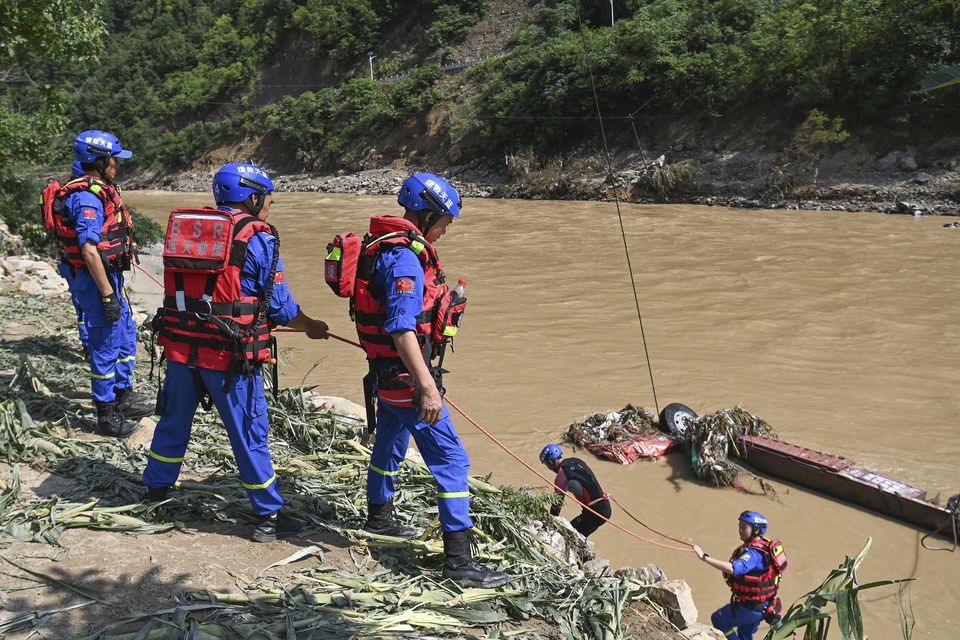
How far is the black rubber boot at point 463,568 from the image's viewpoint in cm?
341

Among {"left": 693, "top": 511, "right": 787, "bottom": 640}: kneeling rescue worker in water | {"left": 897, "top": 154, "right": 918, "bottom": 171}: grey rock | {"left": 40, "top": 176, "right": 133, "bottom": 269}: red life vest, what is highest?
{"left": 897, "top": 154, "right": 918, "bottom": 171}: grey rock

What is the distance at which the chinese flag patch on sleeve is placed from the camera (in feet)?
10.5

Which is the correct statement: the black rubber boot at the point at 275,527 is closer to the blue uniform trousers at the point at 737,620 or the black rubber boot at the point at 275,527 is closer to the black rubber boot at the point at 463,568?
the black rubber boot at the point at 463,568

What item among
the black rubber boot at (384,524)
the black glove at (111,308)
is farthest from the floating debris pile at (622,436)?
the black glove at (111,308)

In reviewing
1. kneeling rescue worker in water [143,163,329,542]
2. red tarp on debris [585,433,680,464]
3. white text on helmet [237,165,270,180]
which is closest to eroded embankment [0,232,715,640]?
kneeling rescue worker in water [143,163,329,542]

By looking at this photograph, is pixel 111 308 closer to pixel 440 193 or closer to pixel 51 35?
pixel 440 193

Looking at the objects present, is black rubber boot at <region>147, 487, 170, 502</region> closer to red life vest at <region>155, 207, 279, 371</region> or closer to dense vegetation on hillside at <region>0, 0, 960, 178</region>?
red life vest at <region>155, 207, 279, 371</region>

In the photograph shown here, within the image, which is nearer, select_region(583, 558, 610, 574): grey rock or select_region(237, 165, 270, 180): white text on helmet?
select_region(237, 165, 270, 180): white text on helmet

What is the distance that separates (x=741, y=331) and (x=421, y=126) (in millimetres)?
26979

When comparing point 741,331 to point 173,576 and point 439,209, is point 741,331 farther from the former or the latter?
point 173,576

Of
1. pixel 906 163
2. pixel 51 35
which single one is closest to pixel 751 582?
pixel 51 35

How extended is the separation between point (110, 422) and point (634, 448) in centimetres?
445

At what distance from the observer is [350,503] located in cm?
418

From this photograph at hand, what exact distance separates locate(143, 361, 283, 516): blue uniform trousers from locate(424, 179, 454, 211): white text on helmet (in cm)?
124
